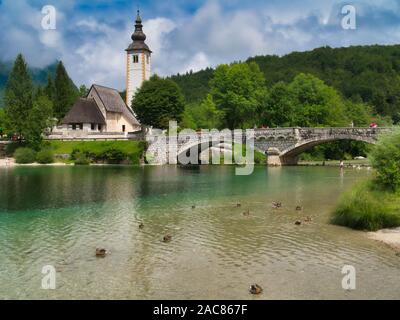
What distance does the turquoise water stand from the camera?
1506cm

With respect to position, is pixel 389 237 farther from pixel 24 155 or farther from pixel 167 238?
pixel 24 155

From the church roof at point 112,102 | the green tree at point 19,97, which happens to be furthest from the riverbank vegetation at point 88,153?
the church roof at point 112,102

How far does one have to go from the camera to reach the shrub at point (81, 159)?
2918 inches

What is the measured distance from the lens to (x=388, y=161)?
2680 centimetres

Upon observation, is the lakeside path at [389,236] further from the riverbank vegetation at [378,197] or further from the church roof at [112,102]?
the church roof at [112,102]

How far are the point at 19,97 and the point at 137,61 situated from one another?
22551mm

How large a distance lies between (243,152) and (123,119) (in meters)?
27.8

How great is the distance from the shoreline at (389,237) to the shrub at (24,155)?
64.0 m

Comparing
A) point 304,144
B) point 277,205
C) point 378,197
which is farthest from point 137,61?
point 378,197

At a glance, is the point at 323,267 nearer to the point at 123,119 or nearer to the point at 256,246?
the point at 256,246

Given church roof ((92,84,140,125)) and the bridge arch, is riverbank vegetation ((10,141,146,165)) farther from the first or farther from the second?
the bridge arch

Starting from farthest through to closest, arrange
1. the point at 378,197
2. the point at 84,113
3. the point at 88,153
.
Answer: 1. the point at 84,113
2. the point at 88,153
3. the point at 378,197

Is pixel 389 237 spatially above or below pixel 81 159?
below
